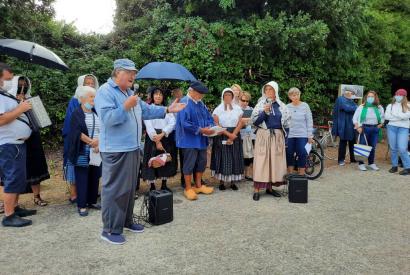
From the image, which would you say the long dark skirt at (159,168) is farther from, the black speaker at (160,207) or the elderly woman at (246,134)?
the elderly woman at (246,134)

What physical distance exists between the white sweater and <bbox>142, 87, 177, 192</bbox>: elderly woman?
4.91m

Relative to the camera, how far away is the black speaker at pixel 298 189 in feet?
18.8

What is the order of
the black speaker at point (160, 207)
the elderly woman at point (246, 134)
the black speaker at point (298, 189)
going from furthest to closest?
the elderly woman at point (246, 134) → the black speaker at point (298, 189) → the black speaker at point (160, 207)

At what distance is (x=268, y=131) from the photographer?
5.97 m

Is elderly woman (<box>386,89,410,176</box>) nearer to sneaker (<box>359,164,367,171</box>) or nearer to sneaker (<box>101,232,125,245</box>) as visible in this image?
sneaker (<box>359,164,367,171</box>)

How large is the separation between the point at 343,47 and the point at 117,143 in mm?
8631

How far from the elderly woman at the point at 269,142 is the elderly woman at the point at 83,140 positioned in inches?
98.5

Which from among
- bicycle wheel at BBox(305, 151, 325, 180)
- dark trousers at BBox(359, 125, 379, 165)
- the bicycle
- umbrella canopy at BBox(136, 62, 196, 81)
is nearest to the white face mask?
umbrella canopy at BBox(136, 62, 196, 81)

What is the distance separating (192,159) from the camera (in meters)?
6.11

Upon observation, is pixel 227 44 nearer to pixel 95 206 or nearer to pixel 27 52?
pixel 27 52

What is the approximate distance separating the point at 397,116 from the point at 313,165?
2.19 m

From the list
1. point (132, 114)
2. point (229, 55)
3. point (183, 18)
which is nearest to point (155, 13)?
point (183, 18)

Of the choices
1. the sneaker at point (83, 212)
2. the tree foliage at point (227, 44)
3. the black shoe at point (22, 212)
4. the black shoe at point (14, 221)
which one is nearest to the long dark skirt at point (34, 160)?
the black shoe at point (22, 212)

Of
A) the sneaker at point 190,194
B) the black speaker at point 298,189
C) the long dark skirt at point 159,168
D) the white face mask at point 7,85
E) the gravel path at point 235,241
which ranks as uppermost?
the white face mask at point 7,85
